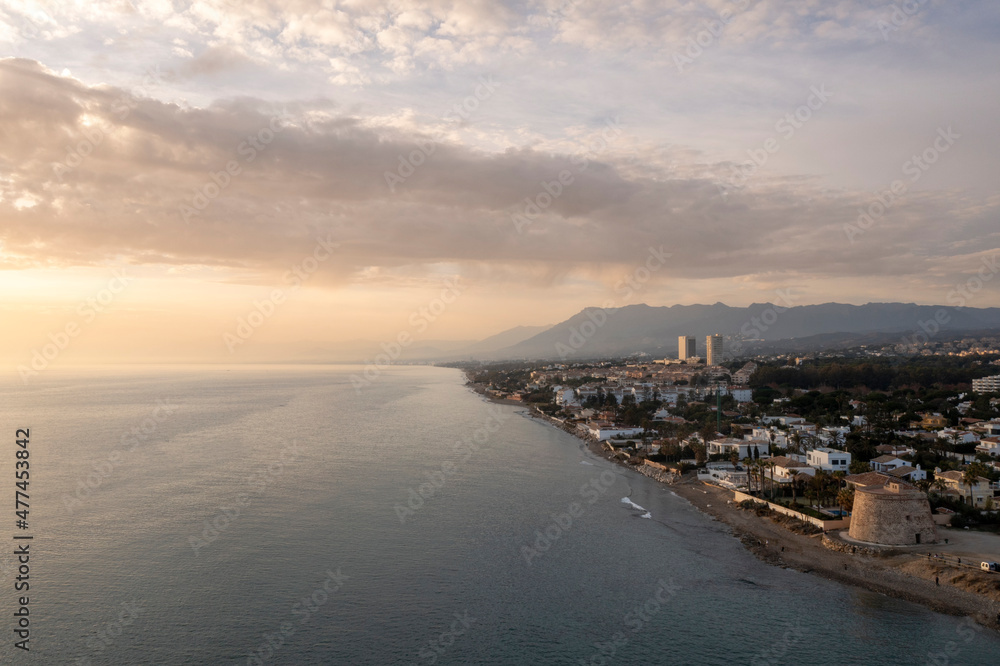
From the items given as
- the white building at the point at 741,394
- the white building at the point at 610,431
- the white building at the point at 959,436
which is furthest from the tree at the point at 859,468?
the white building at the point at 741,394

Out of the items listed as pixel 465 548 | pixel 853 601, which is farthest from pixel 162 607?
pixel 853 601

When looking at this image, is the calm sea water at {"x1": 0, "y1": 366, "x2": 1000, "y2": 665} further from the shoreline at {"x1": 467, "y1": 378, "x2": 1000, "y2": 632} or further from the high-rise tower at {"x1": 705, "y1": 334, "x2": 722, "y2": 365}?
the high-rise tower at {"x1": 705, "y1": 334, "x2": 722, "y2": 365}

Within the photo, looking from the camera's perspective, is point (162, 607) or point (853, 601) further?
point (853, 601)

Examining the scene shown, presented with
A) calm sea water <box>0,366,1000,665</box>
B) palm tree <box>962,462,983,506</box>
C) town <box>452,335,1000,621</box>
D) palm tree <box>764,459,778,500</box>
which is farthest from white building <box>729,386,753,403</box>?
palm tree <box>962,462,983,506</box>

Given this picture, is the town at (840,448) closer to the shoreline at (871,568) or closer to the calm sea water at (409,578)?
the shoreline at (871,568)

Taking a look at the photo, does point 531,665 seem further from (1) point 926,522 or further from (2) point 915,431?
(2) point 915,431
